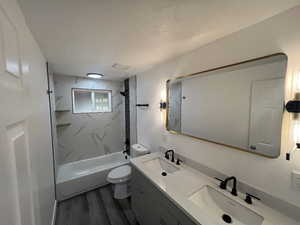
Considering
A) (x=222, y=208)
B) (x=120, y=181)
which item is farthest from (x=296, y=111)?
(x=120, y=181)

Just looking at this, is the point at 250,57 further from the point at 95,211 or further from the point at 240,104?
the point at 95,211

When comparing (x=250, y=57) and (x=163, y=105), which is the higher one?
(x=250, y=57)

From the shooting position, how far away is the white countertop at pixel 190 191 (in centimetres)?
84

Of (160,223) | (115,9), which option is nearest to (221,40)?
(115,9)

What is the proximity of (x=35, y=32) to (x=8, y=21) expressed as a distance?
536 millimetres

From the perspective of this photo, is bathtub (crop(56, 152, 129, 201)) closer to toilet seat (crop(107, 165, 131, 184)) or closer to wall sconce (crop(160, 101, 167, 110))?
toilet seat (crop(107, 165, 131, 184))

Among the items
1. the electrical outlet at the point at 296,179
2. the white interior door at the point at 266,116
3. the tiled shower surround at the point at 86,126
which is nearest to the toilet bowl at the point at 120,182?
the tiled shower surround at the point at 86,126

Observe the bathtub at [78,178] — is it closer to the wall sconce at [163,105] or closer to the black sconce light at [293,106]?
the wall sconce at [163,105]

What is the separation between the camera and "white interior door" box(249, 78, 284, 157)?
881 millimetres

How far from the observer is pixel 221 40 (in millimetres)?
1192

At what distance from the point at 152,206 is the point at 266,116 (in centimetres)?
134

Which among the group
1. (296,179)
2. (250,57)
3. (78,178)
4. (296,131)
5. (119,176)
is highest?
(250,57)

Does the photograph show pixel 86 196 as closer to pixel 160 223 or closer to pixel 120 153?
pixel 120 153

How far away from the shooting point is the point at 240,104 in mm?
1071
